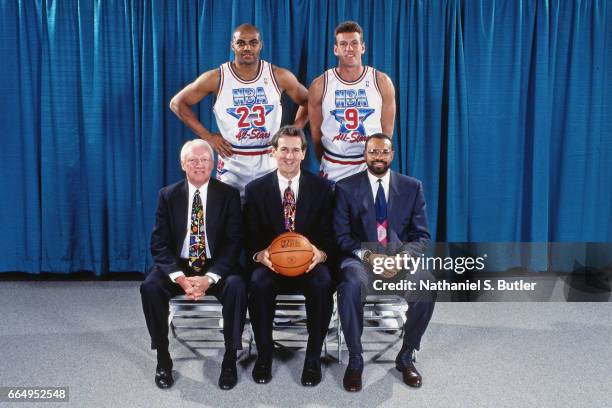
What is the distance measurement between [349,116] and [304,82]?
771 millimetres

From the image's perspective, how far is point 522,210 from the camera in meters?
4.16

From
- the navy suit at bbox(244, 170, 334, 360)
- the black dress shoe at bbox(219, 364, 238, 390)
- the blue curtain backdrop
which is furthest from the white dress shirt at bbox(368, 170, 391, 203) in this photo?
the blue curtain backdrop

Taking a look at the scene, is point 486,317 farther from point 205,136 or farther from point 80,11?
point 80,11

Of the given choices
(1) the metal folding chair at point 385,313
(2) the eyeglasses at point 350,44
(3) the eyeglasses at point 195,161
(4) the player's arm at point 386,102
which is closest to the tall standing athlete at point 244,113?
(2) the eyeglasses at point 350,44

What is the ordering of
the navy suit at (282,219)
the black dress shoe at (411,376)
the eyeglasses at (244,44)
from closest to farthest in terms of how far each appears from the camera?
the black dress shoe at (411,376)
the navy suit at (282,219)
the eyeglasses at (244,44)

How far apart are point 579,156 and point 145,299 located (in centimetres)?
321

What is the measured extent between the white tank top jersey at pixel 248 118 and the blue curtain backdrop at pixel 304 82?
23.9 inches

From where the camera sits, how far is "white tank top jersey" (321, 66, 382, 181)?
3.29 m

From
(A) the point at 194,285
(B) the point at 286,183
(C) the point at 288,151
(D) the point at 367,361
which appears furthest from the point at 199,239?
(D) the point at 367,361

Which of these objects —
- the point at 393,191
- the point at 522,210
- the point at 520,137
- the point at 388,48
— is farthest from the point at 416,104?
the point at 393,191

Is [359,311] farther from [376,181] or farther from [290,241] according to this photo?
[376,181]

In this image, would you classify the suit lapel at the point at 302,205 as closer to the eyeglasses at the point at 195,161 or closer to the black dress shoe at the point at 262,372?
the eyeglasses at the point at 195,161

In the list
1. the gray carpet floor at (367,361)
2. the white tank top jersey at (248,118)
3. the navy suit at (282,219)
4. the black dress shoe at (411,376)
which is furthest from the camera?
the white tank top jersey at (248,118)

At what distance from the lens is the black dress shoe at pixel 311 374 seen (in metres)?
2.50
